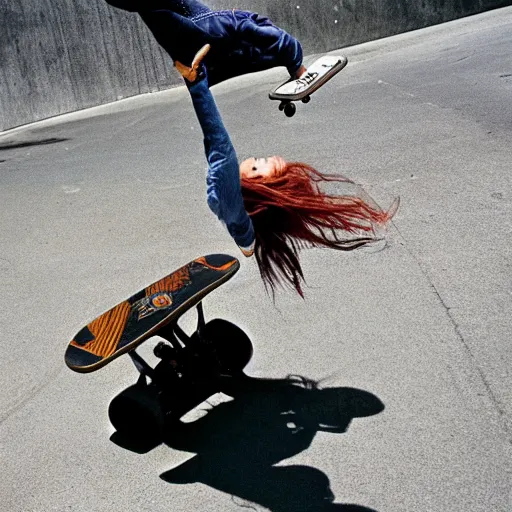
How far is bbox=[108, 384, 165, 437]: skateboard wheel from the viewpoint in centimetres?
411

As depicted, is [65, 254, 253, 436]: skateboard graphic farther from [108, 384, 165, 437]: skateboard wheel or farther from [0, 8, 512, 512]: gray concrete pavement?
[0, 8, 512, 512]: gray concrete pavement

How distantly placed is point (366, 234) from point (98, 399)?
2.47m

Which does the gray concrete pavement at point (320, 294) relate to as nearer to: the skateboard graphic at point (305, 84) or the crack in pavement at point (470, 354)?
the crack in pavement at point (470, 354)

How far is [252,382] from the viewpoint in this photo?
4.56m

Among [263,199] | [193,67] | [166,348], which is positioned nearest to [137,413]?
[166,348]

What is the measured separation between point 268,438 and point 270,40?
186 centimetres

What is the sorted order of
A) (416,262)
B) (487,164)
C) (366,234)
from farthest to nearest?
(487,164) → (366,234) → (416,262)

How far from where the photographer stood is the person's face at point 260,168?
374 cm

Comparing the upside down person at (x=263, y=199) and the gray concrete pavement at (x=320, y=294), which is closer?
the upside down person at (x=263, y=199)

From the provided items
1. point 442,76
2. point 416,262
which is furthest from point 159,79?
point 416,262

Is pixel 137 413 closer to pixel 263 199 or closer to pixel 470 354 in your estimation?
pixel 263 199

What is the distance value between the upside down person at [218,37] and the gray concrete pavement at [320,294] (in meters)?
1.69

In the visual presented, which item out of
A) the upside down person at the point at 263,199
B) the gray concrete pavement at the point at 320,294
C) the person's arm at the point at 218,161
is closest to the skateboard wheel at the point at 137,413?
the gray concrete pavement at the point at 320,294

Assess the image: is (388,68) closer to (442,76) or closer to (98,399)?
(442,76)
